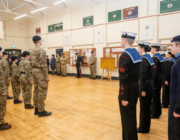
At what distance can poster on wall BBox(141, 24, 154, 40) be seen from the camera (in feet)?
23.8

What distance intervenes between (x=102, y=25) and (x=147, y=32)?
2.98m

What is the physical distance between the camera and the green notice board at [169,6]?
6.64 m

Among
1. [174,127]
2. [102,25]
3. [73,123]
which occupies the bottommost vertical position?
[73,123]

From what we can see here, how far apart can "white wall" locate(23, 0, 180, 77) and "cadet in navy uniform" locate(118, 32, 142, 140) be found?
20.4ft

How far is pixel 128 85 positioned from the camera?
1.81 meters

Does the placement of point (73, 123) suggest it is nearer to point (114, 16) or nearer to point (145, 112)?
point (145, 112)

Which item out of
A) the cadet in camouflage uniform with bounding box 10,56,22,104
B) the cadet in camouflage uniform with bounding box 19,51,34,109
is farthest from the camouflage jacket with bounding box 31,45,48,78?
the cadet in camouflage uniform with bounding box 10,56,22,104

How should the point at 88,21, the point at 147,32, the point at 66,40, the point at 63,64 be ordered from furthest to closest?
1. the point at 66,40
2. the point at 63,64
3. the point at 88,21
4. the point at 147,32

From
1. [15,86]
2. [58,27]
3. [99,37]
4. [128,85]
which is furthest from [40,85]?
[58,27]

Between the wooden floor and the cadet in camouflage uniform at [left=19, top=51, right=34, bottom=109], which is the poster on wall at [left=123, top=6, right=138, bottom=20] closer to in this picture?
the wooden floor

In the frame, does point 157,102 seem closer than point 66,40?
Yes

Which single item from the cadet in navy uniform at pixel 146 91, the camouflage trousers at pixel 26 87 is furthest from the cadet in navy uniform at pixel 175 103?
the camouflage trousers at pixel 26 87

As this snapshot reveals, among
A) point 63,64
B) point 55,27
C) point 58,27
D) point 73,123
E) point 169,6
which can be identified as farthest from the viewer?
point 55,27

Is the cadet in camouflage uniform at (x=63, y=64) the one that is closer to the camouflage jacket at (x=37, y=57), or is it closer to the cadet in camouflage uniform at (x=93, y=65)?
the cadet in camouflage uniform at (x=93, y=65)
